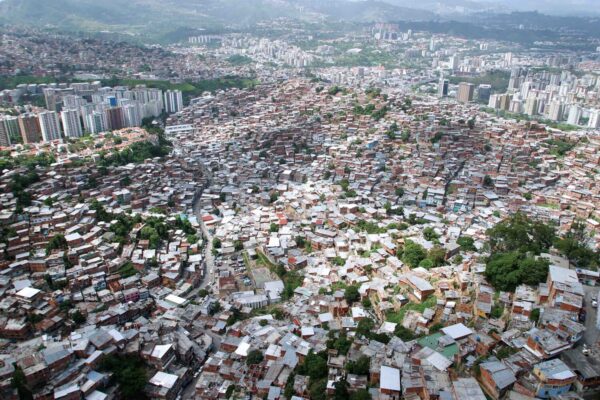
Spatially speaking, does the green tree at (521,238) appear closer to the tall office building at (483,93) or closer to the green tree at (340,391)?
the green tree at (340,391)

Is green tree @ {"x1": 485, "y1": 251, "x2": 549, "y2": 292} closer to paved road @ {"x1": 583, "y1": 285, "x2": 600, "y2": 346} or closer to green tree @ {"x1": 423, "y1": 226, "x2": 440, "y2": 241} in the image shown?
paved road @ {"x1": 583, "y1": 285, "x2": 600, "y2": 346}

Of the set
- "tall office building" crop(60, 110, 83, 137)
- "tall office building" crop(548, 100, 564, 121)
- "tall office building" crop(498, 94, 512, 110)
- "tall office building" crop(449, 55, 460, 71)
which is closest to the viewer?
"tall office building" crop(60, 110, 83, 137)

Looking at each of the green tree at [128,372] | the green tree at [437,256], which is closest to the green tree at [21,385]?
the green tree at [128,372]

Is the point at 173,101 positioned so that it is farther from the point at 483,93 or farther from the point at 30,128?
the point at 483,93

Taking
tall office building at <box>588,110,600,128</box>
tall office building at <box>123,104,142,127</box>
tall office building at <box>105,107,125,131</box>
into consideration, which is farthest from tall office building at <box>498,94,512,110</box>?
tall office building at <box>105,107,125,131</box>

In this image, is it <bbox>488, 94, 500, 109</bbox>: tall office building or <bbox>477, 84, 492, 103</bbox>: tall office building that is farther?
<bbox>477, 84, 492, 103</bbox>: tall office building

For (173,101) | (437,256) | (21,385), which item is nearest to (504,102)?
(173,101)

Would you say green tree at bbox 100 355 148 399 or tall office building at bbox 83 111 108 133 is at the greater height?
tall office building at bbox 83 111 108 133

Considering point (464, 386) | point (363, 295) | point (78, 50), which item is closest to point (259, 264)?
point (363, 295)
